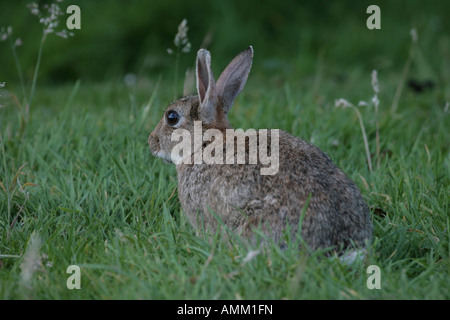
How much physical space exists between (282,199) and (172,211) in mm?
1072

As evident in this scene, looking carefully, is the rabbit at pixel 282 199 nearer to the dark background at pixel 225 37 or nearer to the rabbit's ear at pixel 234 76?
the rabbit's ear at pixel 234 76

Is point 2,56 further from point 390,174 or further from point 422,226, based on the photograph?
point 422,226

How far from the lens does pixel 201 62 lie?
4.24 metres

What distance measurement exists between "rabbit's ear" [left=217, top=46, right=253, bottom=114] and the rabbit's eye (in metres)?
0.33

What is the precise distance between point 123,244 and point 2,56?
623 cm

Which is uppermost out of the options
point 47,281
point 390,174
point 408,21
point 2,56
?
point 408,21

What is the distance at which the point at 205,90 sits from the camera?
14.3 ft

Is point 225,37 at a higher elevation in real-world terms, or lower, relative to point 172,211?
higher

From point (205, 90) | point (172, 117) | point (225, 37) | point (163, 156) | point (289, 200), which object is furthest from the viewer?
point (225, 37)

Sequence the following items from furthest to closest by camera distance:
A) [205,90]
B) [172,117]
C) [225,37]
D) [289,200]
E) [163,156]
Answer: [225,37] → [163,156] → [172,117] → [205,90] → [289,200]

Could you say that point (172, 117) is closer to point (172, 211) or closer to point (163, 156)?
point (163, 156)

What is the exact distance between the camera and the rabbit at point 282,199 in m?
3.50

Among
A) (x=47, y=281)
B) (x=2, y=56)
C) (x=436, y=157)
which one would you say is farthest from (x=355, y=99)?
(x=2, y=56)

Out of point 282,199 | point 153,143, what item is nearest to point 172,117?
point 153,143
